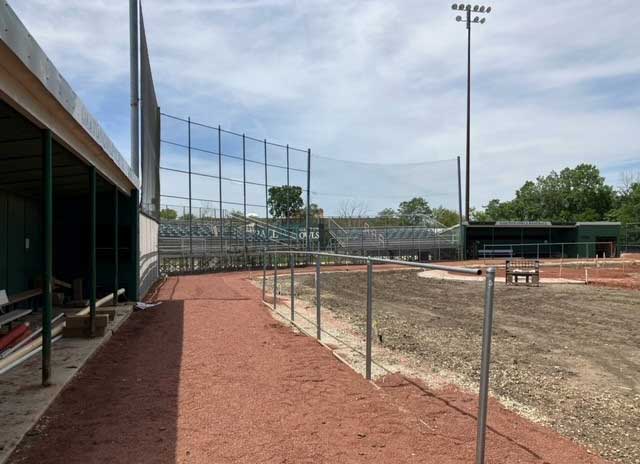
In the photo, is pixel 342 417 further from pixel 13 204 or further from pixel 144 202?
pixel 144 202

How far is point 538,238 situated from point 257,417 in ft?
159

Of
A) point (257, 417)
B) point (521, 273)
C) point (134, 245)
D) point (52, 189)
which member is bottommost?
point (257, 417)

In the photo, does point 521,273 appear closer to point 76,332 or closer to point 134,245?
point 134,245

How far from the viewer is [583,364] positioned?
7500 mm

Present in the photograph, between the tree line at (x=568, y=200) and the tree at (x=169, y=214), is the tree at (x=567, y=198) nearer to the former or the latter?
the tree line at (x=568, y=200)

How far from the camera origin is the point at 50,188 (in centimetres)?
549

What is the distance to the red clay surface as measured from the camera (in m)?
3.90

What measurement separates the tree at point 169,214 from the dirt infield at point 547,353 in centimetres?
1690

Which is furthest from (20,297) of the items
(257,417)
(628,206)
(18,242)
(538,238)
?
(628,206)

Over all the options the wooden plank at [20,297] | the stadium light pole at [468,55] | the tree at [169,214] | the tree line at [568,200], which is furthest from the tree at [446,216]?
the wooden plank at [20,297]

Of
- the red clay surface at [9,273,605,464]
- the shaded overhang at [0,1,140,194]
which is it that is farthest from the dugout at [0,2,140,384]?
the red clay surface at [9,273,605,464]

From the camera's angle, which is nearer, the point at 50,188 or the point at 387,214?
the point at 50,188

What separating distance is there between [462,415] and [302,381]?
185cm

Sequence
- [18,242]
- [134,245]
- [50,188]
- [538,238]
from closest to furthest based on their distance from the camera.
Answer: [50,188], [18,242], [134,245], [538,238]
